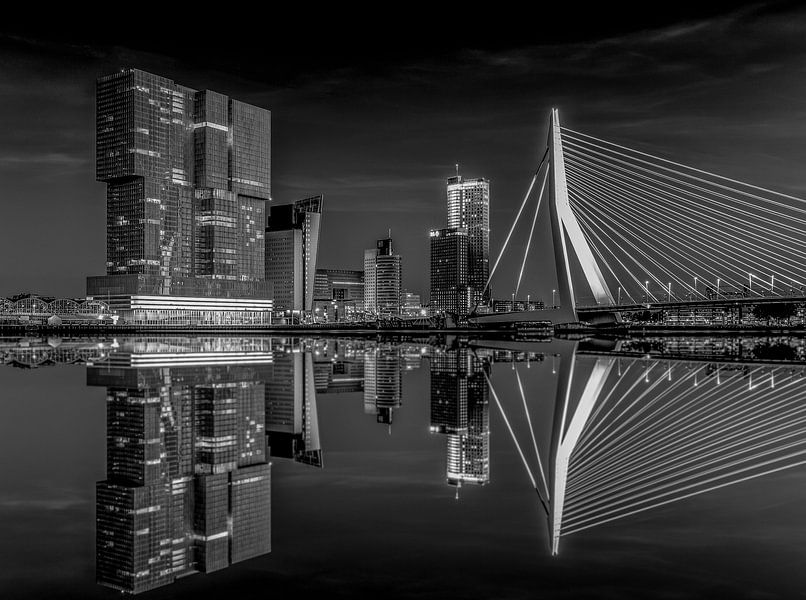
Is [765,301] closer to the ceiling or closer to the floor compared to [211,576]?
closer to the ceiling

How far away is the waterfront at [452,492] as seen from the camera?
469cm

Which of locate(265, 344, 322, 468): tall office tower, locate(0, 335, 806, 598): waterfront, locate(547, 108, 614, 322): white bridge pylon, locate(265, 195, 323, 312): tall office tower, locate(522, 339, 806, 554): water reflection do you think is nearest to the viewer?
locate(0, 335, 806, 598): waterfront

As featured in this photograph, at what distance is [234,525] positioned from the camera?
18.9 feet

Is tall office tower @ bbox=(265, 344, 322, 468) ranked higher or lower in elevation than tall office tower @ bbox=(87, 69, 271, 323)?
lower

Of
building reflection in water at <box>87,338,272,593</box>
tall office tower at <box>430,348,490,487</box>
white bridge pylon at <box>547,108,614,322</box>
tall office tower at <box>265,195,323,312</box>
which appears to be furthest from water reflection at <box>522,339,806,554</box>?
tall office tower at <box>265,195,323,312</box>

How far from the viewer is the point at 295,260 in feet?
629

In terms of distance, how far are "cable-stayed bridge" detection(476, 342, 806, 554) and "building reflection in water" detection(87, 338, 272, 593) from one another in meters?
2.34

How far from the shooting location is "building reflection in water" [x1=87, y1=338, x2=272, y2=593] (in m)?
5.18

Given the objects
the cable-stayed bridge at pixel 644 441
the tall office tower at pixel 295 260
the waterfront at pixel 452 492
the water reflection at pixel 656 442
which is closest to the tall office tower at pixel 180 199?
the tall office tower at pixel 295 260

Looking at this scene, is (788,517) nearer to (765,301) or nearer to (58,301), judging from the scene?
(765,301)

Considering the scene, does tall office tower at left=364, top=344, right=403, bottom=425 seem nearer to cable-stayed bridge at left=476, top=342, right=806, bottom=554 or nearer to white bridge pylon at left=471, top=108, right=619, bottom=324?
cable-stayed bridge at left=476, top=342, right=806, bottom=554

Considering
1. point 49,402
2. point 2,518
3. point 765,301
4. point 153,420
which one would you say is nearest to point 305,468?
point 2,518

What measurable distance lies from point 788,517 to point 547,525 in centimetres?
184

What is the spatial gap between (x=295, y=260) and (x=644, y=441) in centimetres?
18496
